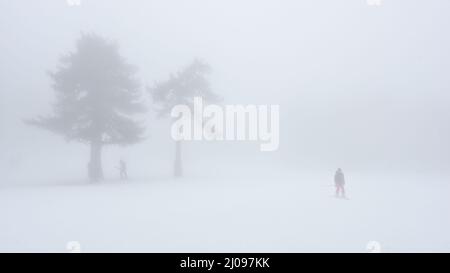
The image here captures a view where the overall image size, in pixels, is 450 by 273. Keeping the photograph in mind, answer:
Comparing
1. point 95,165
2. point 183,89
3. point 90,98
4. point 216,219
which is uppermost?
point 183,89

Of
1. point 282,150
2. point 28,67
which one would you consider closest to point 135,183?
point 282,150

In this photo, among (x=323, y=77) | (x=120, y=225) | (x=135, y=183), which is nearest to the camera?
(x=120, y=225)

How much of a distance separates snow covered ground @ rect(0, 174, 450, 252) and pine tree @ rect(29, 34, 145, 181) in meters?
3.76

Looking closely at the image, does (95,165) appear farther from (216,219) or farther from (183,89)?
(216,219)

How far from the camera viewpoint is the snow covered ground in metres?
8.98

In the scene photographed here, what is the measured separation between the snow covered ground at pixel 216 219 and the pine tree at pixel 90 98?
3763mm

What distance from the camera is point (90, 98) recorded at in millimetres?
20500

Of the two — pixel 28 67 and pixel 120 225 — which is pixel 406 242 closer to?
pixel 120 225

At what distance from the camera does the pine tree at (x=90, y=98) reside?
67.1 feet

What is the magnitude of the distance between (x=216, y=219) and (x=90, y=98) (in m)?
13.2

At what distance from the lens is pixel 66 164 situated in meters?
31.7

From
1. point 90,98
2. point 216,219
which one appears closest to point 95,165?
point 90,98

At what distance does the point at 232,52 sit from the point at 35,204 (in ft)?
386

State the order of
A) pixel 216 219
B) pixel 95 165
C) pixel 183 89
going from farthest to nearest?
pixel 183 89 → pixel 95 165 → pixel 216 219
